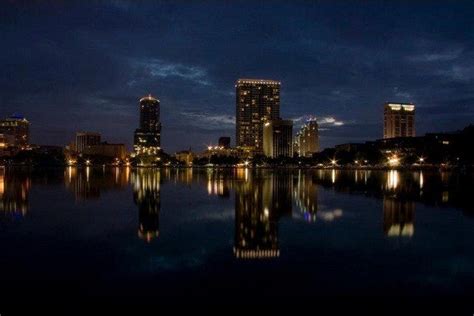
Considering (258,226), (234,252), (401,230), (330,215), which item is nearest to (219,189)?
(330,215)

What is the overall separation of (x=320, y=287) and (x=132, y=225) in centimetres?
966

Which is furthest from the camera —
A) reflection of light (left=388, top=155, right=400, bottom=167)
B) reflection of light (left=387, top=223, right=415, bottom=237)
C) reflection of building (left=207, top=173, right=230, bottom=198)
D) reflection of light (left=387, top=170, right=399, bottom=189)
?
reflection of light (left=388, top=155, right=400, bottom=167)

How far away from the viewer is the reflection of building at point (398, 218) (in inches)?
625

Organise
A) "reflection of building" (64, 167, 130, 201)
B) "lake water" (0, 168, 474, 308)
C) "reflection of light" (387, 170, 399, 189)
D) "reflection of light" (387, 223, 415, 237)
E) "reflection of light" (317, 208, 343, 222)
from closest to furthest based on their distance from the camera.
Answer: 1. "lake water" (0, 168, 474, 308)
2. "reflection of light" (387, 223, 415, 237)
3. "reflection of light" (317, 208, 343, 222)
4. "reflection of building" (64, 167, 130, 201)
5. "reflection of light" (387, 170, 399, 189)

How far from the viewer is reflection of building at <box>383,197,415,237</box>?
52.1 ft

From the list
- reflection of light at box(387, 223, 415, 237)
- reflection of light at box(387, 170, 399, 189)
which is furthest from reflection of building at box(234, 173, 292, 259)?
reflection of light at box(387, 170, 399, 189)

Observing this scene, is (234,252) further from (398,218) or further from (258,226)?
(398,218)

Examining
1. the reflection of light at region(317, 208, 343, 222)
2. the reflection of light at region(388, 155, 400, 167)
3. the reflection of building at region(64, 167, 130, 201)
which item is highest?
the reflection of light at region(388, 155, 400, 167)

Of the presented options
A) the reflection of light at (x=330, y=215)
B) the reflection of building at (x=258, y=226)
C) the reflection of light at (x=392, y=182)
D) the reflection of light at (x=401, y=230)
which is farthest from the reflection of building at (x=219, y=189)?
the reflection of light at (x=401, y=230)

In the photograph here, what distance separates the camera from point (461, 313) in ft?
26.4

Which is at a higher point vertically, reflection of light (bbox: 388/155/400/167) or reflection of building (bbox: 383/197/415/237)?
reflection of light (bbox: 388/155/400/167)

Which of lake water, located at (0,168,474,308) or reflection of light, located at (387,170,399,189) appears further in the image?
reflection of light, located at (387,170,399,189)

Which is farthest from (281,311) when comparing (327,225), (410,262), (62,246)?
(327,225)

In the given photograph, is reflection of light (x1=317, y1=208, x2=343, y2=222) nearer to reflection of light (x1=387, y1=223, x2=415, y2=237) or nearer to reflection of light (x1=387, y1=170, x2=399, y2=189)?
reflection of light (x1=387, y1=223, x2=415, y2=237)
